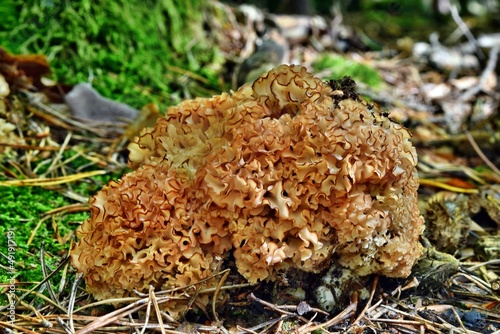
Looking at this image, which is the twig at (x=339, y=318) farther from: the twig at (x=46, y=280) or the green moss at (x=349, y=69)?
the green moss at (x=349, y=69)

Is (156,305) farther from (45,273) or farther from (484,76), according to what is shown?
(484,76)

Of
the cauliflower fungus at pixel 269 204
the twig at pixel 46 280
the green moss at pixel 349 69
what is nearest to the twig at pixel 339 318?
the cauliflower fungus at pixel 269 204

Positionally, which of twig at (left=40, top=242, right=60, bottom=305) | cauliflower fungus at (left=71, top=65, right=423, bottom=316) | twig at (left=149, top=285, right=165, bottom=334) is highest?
cauliflower fungus at (left=71, top=65, right=423, bottom=316)

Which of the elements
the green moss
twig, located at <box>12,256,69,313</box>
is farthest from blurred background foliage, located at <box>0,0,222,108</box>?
twig, located at <box>12,256,69,313</box>

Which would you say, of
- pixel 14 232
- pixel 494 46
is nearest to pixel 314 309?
pixel 14 232

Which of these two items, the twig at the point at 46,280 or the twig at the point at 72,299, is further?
the twig at the point at 46,280

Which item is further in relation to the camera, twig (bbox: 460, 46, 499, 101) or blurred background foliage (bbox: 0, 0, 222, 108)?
twig (bbox: 460, 46, 499, 101)

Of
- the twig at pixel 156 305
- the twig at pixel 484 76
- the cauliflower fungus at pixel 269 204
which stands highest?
the cauliflower fungus at pixel 269 204

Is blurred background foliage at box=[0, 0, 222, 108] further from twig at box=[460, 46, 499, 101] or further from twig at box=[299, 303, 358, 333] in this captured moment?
twig at box=[460, 46, 499, 101]
